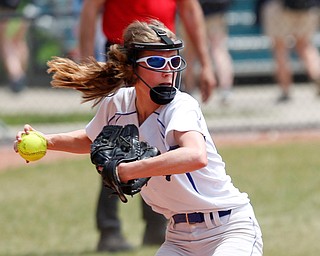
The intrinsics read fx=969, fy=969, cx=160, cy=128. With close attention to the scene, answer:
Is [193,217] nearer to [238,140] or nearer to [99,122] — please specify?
[99,122]

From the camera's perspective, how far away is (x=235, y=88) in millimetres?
15461

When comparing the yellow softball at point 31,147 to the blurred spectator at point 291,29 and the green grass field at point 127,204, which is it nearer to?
the green grass field at point 127,204

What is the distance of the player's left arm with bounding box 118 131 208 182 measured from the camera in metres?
4.15

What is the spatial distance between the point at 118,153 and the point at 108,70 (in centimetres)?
68

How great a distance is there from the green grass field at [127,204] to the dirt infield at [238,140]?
37cm

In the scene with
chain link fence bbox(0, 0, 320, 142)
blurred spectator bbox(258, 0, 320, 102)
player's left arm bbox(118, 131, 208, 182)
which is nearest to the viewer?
player's left arm bbox(118, 131, 208, 182)

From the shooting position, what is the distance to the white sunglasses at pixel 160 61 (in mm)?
4531

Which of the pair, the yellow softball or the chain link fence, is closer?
the yellow softball

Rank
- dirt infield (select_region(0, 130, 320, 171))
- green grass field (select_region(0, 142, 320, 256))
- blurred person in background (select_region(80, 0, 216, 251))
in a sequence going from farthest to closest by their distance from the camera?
dirt infield (select_region(0, 130, 320, 171)) → green grass field (select_region(0, 142, 320, 256)) → blurred person in background (select_region(80, 0, 216, 251))

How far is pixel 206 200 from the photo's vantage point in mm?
4582

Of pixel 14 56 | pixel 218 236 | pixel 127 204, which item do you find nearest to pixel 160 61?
pixel 218 236

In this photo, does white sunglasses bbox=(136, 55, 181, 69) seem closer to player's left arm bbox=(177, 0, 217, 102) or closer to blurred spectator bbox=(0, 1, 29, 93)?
player's left arm bbox=(177, 0, 217, 102)

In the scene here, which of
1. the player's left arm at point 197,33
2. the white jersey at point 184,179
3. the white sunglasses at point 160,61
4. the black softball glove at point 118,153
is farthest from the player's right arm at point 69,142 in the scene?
the player's left arm at point 197,33

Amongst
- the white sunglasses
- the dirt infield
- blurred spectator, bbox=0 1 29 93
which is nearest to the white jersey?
the white sunglasses
